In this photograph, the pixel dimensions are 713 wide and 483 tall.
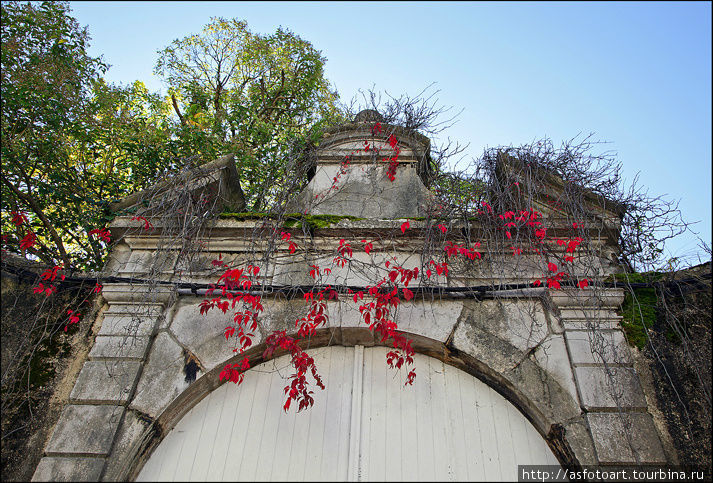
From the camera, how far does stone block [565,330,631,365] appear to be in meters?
2.99

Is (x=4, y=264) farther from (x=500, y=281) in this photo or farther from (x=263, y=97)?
(x=263, y=97)

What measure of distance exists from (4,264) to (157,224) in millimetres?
1082

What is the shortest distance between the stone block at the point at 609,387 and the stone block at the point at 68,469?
2929 millimetres

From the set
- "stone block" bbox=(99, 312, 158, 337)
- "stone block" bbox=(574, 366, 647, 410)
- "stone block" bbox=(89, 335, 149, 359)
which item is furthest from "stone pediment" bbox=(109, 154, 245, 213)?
"stone block" bbox=(574, 366, 647, 410)

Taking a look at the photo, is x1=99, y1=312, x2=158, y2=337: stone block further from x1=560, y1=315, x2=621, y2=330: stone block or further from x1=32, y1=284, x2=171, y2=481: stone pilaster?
x1=560, y1=315, x2=621, y2=330: stone block

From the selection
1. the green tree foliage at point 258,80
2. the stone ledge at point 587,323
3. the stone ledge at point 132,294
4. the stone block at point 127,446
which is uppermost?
the green tree foliage at point 258,80

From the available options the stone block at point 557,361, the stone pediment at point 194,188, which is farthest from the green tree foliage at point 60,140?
the stone block at point 557,361

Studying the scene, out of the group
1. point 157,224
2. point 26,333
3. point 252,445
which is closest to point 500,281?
point 252,445

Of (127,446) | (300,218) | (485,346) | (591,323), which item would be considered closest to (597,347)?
(591,323)

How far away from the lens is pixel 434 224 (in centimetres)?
351

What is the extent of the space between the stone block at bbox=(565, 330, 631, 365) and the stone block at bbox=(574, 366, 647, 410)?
0.05 metres

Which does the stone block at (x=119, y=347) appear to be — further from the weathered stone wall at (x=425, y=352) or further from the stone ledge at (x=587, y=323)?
the stone ledge at (x=587, y=323)

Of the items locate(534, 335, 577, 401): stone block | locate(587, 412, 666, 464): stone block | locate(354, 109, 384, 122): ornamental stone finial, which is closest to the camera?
locate(587, 412, 666, 464): stone block

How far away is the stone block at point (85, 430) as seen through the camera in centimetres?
279
